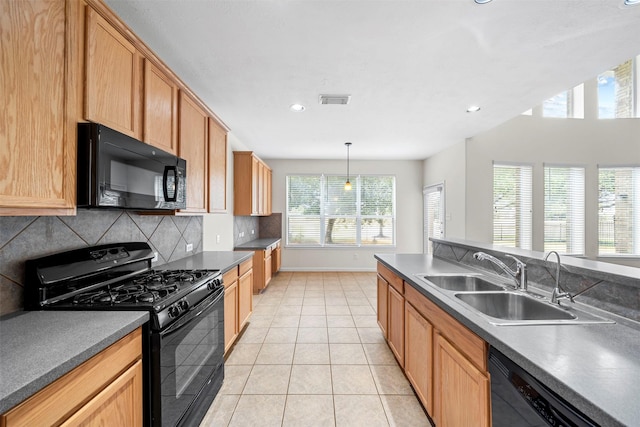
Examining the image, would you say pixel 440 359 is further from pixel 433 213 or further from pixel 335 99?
pixel 433 213

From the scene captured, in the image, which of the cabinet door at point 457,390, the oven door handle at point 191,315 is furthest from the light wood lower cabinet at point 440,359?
the oven door handle at point 191,315

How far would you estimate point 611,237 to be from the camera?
17.0 feet

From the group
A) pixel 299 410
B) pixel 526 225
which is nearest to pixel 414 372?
pixel 299 410

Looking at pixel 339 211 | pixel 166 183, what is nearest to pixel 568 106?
pixel 339 211

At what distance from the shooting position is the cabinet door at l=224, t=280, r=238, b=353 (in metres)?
2.46

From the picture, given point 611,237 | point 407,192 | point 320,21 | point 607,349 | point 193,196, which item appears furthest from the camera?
point 407,192

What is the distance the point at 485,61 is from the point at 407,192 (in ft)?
14.3

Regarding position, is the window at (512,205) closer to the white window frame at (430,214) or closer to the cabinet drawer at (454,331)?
the white window frame at (430,214)

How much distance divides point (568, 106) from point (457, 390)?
6.33 metres

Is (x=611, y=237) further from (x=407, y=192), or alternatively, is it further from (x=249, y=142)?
(x=249, y=142)

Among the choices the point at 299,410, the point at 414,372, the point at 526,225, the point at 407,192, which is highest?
the point at 407,192

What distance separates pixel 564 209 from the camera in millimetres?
5062

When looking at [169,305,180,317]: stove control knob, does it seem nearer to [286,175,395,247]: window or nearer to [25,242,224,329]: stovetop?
[25,242,224,329]: stovetop

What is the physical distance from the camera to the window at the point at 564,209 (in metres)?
5.00
